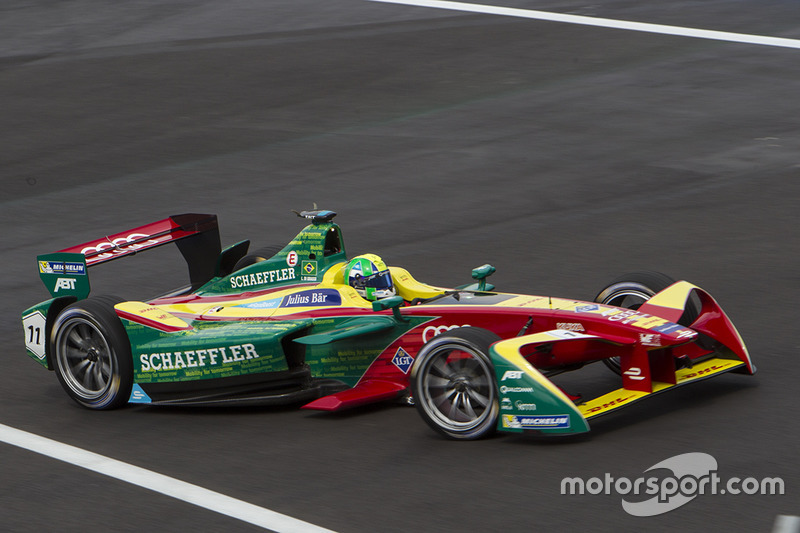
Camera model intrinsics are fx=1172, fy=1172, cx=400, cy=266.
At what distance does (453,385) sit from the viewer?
26.9 ft

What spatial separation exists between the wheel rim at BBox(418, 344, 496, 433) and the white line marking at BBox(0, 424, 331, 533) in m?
1.51

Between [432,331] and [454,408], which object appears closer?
[454,408]

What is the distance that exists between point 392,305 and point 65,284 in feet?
10.7

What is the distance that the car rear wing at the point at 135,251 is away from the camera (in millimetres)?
10281

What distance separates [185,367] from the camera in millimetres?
9453

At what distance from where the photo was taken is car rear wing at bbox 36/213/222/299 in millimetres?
10281

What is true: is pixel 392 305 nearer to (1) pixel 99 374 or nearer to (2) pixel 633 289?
(2) pixel 633 289

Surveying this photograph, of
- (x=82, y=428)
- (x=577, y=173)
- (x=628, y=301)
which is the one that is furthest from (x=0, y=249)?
(x=628, y=301)

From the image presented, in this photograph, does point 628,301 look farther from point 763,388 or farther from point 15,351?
point 15,351

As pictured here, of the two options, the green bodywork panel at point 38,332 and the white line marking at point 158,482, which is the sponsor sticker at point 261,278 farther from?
the white line marking at point 158,482

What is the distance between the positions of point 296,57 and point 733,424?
18.2 metres

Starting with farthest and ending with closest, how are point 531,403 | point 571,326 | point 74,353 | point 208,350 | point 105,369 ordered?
1. point 74,353
2. point 105,369
3. point 208,350
4. point 571,326
5. point 531,403

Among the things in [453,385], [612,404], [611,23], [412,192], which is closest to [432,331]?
[453,385]

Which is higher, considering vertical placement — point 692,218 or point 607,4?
point 607,4
